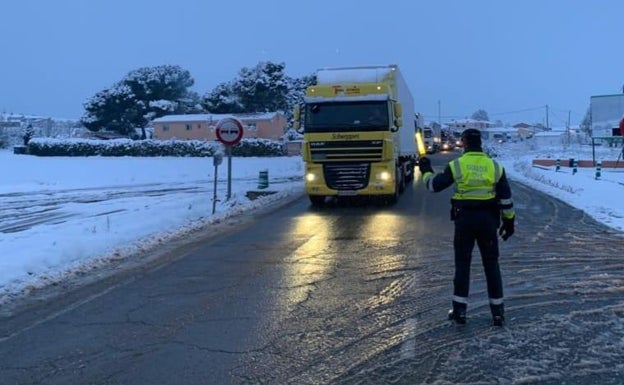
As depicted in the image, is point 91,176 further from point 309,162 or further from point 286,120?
point 286,120

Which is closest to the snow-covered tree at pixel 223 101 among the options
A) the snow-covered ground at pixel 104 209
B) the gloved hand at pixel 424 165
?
the snow-covered ground at pixel 104 209

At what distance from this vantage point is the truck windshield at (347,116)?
1788cm

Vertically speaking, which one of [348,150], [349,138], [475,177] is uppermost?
[349,138]

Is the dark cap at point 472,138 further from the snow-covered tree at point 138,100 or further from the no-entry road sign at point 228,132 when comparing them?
the snow-covered tree at point 138,100

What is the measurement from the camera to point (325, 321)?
22.0 ft

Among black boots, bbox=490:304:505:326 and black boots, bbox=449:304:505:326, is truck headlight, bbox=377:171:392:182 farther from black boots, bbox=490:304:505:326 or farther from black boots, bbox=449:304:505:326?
black boots, bbox=490:304:505:326

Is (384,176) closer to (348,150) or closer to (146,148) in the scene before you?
(348,150)

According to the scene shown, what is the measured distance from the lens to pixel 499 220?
6.49 m

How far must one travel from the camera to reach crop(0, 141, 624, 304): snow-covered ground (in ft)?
34.6

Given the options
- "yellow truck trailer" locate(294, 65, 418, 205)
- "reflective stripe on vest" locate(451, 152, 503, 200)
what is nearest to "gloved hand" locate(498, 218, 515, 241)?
"reflective stripe on vest" locate(451, 152, 503, 200)

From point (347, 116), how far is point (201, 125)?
56.5 m

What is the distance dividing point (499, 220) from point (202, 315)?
3138 millimetres

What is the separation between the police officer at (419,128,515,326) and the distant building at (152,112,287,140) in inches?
2474

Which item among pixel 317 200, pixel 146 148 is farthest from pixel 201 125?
pixel 317 200
